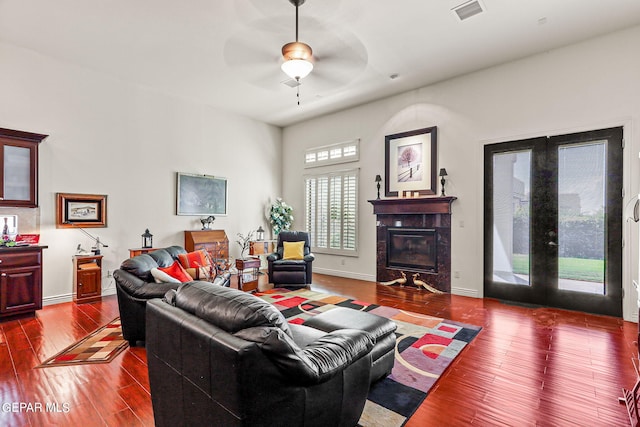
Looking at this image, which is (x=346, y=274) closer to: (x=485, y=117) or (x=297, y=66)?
(x=485, y=117)

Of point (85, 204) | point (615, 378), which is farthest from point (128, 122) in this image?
point (615, 378)

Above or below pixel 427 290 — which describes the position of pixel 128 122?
above

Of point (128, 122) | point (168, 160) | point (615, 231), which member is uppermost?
point (128, 122)

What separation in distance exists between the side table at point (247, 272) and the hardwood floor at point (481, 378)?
192cm

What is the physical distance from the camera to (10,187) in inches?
176

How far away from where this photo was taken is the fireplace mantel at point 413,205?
5.67 metres

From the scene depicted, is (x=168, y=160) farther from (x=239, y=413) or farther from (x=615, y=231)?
(x=615, y=231)

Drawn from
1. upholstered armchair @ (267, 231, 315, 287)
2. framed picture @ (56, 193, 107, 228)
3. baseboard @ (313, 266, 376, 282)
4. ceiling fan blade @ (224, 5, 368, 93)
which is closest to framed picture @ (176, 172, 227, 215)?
framed picture @ (56, 193, 107, 228)

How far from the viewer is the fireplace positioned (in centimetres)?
591

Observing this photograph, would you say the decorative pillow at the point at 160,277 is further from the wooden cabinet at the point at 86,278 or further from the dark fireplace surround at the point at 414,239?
the dark fireplace surround at the point at 414,239

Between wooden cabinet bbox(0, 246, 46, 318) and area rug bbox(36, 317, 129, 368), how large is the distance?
51.9 inches

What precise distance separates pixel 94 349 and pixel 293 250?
11.6 ft

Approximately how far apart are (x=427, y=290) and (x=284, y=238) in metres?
2.96

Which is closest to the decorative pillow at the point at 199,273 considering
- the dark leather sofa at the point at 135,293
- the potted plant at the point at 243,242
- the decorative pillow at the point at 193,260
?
the decorative pillow at the point at 193,260
